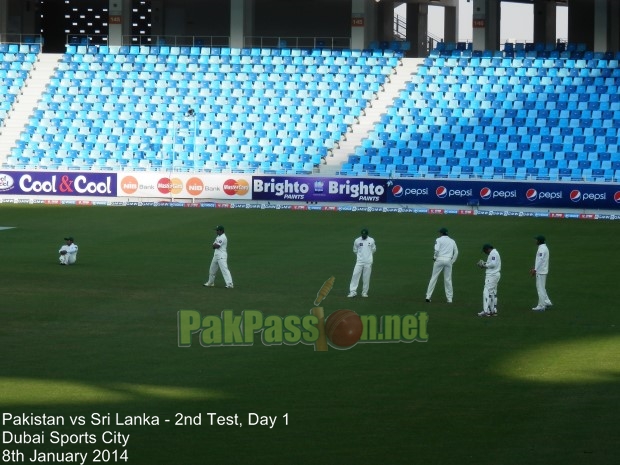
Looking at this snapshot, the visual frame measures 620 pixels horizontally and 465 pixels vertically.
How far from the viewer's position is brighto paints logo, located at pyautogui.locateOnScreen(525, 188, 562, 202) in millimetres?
46500

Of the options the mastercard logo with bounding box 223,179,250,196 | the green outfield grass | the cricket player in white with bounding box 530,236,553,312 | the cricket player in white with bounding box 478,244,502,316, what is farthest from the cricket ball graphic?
the mastercard logo with bounding box 223,179,250,196

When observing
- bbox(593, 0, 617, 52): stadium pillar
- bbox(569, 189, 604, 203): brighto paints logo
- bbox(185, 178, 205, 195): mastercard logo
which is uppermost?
bbox(593, 0, 617, 52): stadium pillar

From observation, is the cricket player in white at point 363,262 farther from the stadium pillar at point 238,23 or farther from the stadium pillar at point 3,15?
the stadium pillar at point 3,15

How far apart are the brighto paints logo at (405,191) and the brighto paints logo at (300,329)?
82.6 ft

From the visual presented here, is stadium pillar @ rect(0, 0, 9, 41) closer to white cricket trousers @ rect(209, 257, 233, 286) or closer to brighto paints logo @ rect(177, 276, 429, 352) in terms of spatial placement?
white cricket trousers @ rect(209, 257, 233, 286)

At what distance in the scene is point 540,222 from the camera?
4384 centimetres

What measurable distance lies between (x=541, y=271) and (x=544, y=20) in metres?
47.4

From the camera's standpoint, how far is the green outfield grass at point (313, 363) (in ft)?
45.4

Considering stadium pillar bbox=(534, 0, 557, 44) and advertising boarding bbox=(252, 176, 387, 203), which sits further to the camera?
stadium pillar bbox=(534, 0, 557, 44)

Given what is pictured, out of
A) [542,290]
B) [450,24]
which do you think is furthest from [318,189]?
[542,290]

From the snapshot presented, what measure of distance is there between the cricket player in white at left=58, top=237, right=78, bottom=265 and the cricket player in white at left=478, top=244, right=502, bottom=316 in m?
11.8

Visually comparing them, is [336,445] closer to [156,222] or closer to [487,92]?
[156,222]

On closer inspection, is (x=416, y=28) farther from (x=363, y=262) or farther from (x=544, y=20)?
(x=363, y=262)

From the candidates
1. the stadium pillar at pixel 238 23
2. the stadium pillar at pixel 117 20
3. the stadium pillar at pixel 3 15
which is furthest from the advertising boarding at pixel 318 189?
the stadium pillar at pixel 3 15
